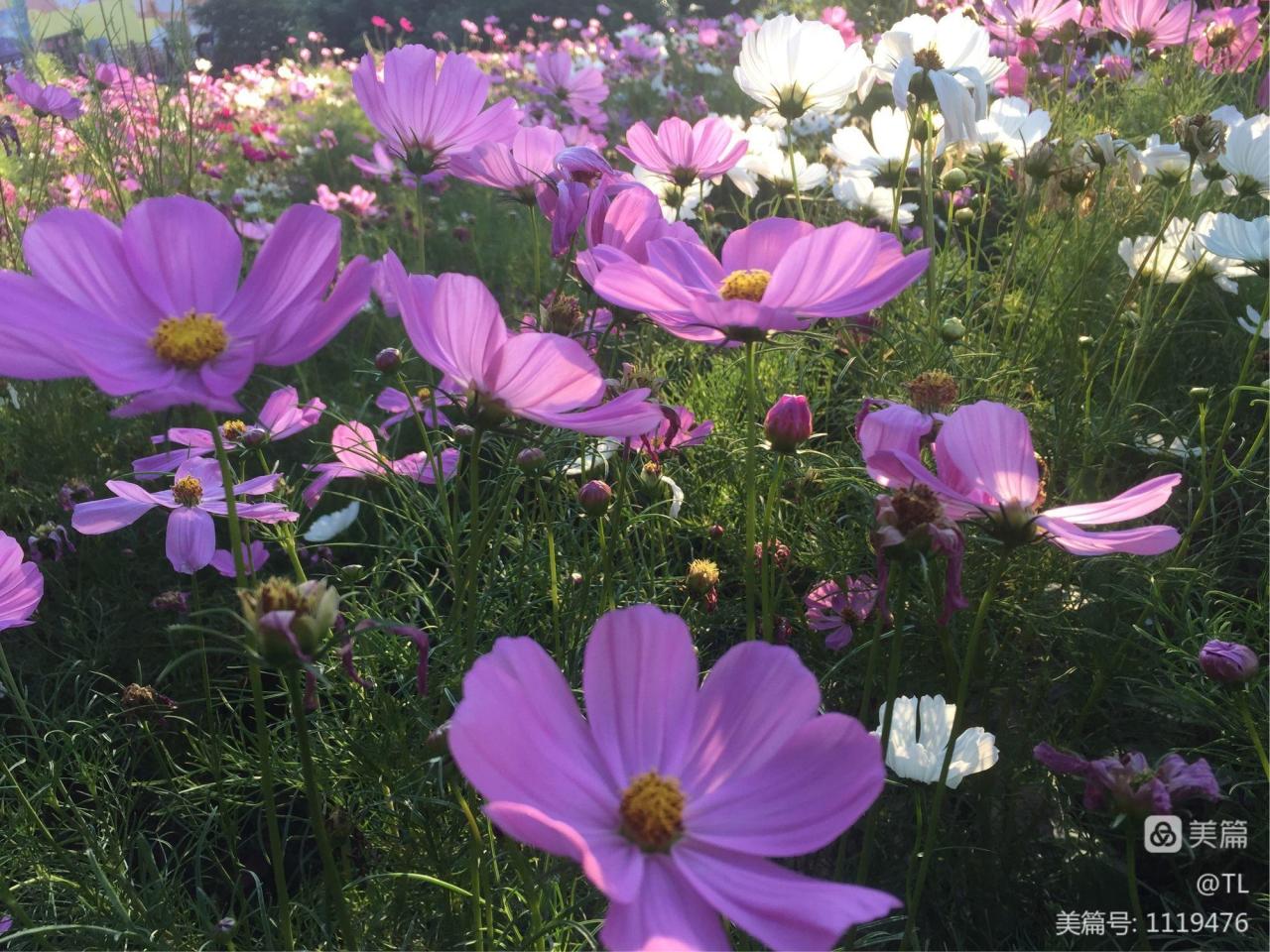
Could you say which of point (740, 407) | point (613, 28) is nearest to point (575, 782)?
point (740, 407)

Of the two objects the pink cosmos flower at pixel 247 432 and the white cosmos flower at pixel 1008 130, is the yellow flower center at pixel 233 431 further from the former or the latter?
the white cosmos flower at pixel 1008 130

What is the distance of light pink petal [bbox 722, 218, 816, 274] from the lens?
2.14 feet

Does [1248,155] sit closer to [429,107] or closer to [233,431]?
[429,107]

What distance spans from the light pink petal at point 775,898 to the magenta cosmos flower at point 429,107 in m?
0.65

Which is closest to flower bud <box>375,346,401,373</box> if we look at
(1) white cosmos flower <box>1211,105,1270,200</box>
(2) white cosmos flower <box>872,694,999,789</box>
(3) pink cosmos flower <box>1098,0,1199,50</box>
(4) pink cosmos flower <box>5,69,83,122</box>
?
(2) white cosmos flower <box>872,694,999,789</box>

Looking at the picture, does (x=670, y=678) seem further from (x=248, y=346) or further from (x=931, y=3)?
(x=931, y=3)

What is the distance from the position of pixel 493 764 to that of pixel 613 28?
940 centimetres

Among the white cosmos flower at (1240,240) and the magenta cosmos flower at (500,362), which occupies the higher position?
the magenta cosmos flower at (500,362)

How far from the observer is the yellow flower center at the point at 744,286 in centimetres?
58

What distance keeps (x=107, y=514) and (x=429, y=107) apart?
462mm

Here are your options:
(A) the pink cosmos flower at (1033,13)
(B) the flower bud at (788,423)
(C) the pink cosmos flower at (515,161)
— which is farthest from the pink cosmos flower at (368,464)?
(A) the pink cosmos flower at (1033,13)

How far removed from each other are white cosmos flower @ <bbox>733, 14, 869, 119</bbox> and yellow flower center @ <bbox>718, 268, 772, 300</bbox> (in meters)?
0.62

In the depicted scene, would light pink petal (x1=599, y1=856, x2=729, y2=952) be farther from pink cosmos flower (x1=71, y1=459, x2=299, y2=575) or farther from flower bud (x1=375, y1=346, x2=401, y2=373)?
flower bud (x1=375, y1=346, x2=401, y2=373)

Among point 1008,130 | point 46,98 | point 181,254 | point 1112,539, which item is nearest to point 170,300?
point 181,254
